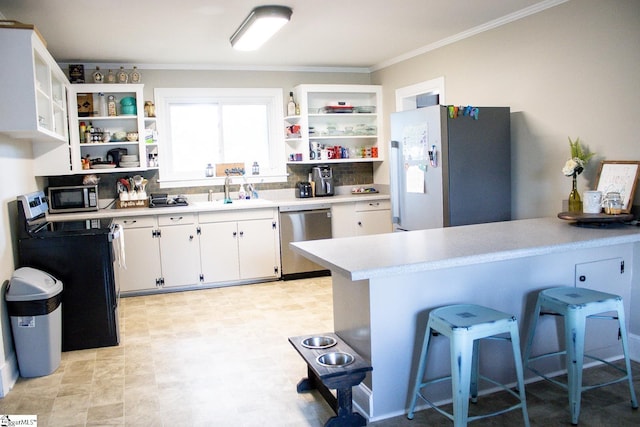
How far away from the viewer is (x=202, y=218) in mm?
5484

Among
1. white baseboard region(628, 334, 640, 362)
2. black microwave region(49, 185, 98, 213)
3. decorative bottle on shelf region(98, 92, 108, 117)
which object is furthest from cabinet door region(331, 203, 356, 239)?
white baseboard region(628, 334, 640, 362)

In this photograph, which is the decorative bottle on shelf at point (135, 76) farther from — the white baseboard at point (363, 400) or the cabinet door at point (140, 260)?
the white baseboard at point (363, 400)

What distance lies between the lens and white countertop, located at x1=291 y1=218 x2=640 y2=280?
242 centimetres

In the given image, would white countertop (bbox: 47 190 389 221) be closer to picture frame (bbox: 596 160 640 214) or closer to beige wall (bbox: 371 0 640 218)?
beige wall (bbox: 371 0 640 218)

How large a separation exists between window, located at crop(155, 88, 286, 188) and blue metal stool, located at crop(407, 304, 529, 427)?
3.99m

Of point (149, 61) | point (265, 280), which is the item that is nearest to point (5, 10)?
point (149, 61)

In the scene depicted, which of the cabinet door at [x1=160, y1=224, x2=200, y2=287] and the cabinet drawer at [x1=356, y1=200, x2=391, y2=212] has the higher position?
the cabinet drawer at [x1=356, y1=200, x2=391, y2=212]

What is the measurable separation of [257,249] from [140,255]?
1159 millimetres

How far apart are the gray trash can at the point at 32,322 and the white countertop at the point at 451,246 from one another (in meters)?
1.72

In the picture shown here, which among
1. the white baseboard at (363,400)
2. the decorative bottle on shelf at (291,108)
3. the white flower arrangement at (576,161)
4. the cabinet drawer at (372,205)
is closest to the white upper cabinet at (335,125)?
the decorative bottle on shelf at (291,108)

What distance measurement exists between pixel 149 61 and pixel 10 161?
7.13 ft

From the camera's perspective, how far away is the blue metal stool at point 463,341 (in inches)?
91.4

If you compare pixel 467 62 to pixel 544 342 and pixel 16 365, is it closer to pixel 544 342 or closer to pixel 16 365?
pixel 544 342

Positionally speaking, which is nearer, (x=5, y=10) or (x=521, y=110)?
(x=5, y=10)
